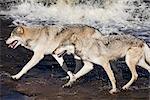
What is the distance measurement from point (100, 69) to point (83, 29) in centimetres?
141

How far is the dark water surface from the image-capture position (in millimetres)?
8625

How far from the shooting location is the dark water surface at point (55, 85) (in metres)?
8.62

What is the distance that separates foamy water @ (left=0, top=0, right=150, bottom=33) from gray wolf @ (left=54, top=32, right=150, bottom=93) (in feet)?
18.7

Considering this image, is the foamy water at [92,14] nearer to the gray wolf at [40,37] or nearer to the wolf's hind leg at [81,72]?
the gray wolf at [40,37]

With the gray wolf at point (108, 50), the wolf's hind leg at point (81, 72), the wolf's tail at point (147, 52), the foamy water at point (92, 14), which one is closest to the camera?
the gray wolf at point (108, 50)

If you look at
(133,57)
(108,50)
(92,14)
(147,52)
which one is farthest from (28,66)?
(92,14)

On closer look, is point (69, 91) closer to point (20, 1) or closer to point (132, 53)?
point (132, 53)

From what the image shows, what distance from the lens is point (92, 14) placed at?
1812 centimetres

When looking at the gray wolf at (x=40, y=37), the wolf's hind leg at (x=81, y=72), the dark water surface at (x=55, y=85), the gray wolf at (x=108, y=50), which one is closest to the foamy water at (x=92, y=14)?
the dark water surface at (x=55, y=85)

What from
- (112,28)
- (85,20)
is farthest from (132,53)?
(85,20)

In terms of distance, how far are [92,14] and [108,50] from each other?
9.07 m

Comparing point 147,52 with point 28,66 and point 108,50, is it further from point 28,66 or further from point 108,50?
point 28,66

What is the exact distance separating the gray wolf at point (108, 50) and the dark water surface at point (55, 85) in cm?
26

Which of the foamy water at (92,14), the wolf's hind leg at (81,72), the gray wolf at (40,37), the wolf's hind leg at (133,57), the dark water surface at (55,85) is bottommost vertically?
the foamy water at (92,14)
